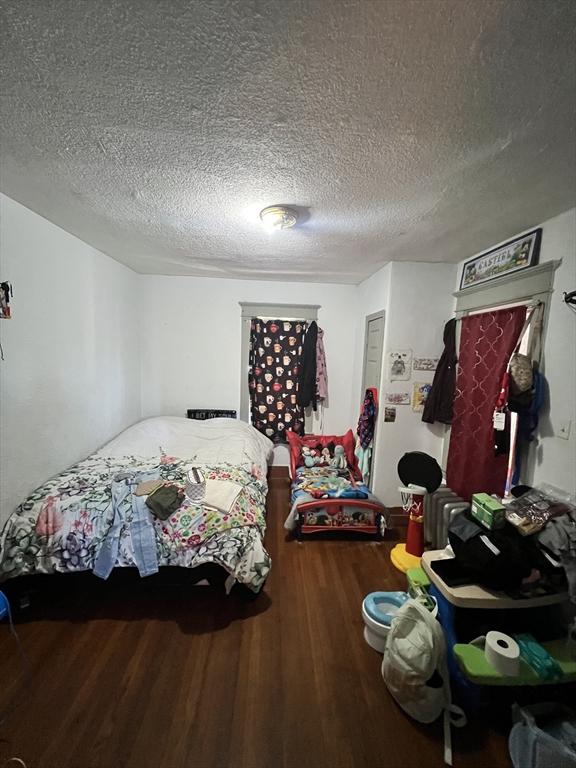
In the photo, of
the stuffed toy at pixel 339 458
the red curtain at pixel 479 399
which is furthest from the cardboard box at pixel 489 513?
the stuffed toy at pixel 339 458

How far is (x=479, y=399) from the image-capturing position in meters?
2.26

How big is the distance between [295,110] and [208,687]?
8.17 feet

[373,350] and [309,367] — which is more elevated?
[373,350]

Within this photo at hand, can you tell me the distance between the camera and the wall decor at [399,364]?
9.08 feet

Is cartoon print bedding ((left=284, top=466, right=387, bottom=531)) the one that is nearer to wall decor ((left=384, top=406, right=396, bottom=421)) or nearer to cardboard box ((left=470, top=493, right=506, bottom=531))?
wall decor ((left=384, top=406, right=396, bottom=421))

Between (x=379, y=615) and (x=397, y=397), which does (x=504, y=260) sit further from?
(x=379, y=615)

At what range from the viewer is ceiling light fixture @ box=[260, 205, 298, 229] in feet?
5.63

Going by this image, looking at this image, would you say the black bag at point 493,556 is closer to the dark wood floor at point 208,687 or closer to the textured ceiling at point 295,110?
the dark wood floor at point 208,687

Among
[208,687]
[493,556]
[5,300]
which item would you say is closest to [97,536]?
[208,687]

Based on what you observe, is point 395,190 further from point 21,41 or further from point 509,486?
point 509,486

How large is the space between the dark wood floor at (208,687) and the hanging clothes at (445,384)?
1.53 m

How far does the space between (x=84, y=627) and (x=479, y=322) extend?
3.36m

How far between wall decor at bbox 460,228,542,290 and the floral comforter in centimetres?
245

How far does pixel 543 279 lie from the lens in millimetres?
1784
